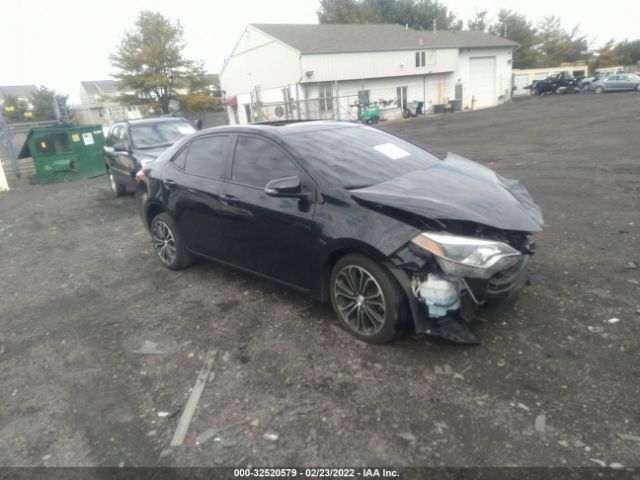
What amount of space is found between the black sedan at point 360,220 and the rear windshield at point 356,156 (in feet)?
0.04

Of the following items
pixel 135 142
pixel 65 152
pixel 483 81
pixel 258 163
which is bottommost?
pixel 258 163

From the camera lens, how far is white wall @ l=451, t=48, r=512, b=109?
122ft

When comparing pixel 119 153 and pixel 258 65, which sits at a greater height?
pixel 258 65

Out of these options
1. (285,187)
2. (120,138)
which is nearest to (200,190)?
(285,187)

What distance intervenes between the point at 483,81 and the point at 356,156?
133ft

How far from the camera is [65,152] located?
1423cm

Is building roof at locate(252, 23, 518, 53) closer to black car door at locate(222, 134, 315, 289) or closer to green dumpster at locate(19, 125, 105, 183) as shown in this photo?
green dumpster at locate(19, 125, 105, 183)

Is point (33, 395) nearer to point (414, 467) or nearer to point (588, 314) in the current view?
point (414, 467)

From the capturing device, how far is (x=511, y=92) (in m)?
41.1

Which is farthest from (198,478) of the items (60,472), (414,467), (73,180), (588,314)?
(73,180)

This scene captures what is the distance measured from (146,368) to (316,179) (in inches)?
78.0

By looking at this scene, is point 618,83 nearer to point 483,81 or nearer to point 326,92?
point 483,81

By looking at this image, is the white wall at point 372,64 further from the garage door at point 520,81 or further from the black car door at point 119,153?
the black car door at point 119,153

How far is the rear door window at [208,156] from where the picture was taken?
172 inches
